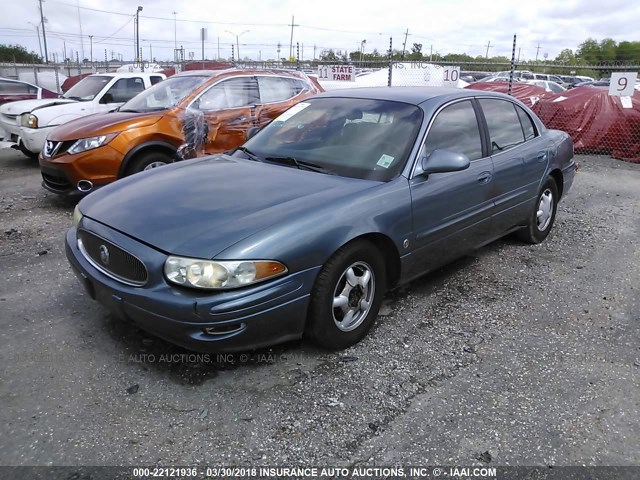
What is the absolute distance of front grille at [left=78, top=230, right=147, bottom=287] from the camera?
2783 millimetres

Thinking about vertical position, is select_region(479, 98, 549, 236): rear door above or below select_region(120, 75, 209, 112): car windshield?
below

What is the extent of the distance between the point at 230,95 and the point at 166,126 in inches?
42.0

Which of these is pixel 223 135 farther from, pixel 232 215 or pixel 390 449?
pixel 390 449

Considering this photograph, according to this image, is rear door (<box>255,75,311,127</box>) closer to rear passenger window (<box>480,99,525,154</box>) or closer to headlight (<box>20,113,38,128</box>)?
rear passenger window (<box>480,99,525,154</box>)

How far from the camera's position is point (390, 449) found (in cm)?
246

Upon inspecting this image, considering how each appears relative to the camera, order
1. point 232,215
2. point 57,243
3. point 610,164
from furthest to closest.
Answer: point 610,164, point 57,243, point 232,215

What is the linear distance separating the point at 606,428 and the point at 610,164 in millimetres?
9014

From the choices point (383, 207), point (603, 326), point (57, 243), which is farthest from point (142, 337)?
point (603, 326)

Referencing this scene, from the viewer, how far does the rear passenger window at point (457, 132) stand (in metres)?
3.78

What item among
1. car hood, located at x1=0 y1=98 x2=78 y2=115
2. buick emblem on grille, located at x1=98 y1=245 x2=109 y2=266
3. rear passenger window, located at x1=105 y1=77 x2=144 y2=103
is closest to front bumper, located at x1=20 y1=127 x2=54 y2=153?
car hood, located at x1=0 y1=98 x2=78 y2=115

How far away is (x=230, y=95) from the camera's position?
714 centimetres

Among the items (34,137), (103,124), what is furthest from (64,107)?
(103,124)

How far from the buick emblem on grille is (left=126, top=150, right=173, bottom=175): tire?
3.55 metres

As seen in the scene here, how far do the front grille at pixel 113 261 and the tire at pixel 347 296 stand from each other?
955 millimetres
